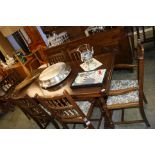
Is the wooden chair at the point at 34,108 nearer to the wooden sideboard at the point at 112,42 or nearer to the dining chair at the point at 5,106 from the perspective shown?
the wooden sideboard at the point at 112,42

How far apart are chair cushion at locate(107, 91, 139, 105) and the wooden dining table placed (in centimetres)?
7

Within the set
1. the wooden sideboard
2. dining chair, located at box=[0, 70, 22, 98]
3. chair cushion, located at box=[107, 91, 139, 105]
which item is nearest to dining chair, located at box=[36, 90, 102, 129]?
chair cushion, located at box=[107, 91, 139, 105]

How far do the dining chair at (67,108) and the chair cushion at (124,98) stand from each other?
25cm

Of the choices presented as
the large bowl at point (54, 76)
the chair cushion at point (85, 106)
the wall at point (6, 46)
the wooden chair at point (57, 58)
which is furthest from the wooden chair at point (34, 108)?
the wall at point (6, 46)

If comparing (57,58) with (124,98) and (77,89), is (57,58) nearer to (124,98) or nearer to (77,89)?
(77,89)

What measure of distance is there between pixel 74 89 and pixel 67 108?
21 cm

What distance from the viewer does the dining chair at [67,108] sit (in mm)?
1617

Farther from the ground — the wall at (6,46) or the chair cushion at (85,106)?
the wall at (6,46)
